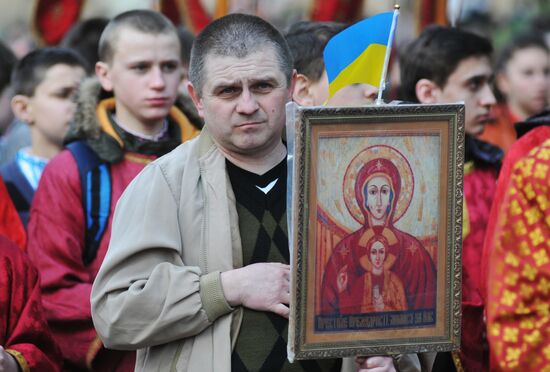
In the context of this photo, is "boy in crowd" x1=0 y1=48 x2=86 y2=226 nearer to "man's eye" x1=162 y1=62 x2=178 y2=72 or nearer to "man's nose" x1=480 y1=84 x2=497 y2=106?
"man's eye" x1=162 y1=62 x2=178 y2=72

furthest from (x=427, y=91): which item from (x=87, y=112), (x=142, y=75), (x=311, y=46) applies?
(x=87, y=112)

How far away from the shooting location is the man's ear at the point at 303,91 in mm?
5207

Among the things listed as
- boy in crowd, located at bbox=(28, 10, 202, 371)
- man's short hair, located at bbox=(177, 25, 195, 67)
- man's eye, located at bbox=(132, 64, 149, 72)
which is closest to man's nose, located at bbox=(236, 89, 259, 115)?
boy in crowd, located at bbox=(28, 10, 202, 371)

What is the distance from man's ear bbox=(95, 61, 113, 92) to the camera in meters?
5.80

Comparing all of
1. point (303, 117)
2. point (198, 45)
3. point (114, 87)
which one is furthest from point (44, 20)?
point (303, 117)

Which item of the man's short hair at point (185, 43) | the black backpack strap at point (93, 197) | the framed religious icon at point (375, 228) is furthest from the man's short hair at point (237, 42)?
the man's short hair at point (185, 43)

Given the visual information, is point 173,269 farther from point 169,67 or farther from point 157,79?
point 169,67

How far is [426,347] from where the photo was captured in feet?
12.1

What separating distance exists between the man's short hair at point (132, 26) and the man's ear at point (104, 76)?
37 mm

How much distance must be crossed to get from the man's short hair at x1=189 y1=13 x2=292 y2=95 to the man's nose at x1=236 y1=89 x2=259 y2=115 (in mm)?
130

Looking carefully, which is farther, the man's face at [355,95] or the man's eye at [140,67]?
the man's eye at [140,67]

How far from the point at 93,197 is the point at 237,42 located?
165 cm

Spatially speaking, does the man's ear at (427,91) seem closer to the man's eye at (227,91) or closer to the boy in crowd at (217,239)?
the boy in crowd at (217,239)

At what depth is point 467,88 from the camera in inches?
242
